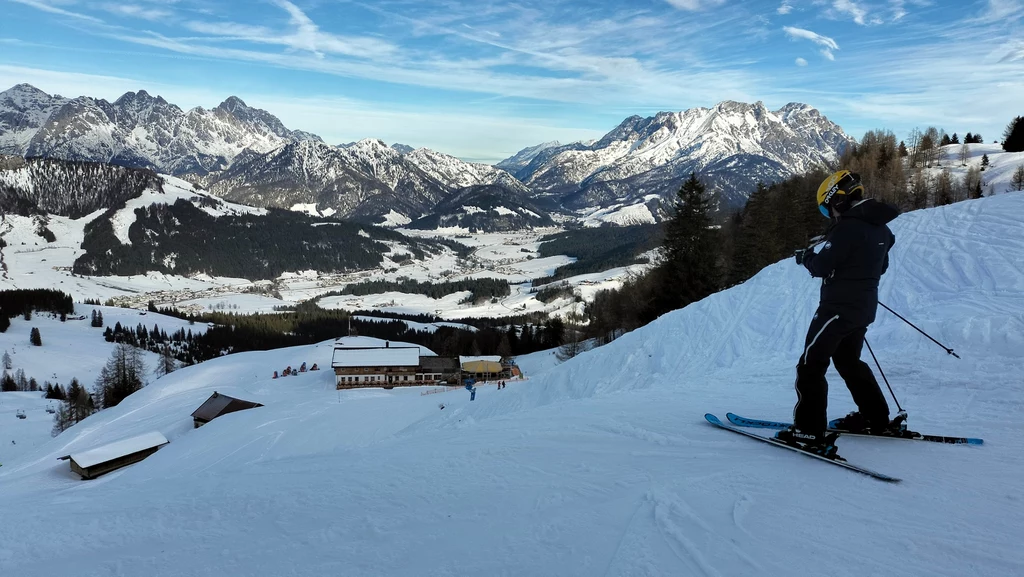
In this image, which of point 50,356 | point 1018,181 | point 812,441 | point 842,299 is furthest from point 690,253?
point 50,356

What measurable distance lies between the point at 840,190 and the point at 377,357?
5181 centimetres

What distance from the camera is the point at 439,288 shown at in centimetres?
17175

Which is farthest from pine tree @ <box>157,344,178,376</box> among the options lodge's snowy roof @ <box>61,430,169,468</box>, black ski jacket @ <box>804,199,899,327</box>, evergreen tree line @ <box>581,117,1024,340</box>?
black ski jacket @ <box>804,199,899,327</box>

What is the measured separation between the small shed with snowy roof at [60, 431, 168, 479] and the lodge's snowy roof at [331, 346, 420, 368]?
21.1 metres

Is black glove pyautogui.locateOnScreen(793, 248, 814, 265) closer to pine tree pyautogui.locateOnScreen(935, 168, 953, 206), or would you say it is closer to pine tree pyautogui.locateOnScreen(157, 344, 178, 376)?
pine tree pyautogui.locateOnScreen(935, 168, 953, 206)

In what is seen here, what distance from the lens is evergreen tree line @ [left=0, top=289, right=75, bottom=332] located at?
111 meters

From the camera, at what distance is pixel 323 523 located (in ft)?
13.9

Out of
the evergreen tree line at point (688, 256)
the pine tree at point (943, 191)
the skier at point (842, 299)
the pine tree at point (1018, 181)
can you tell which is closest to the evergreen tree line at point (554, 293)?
the pine tree at point (943, 191)

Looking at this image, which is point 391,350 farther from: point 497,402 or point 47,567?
point 47,567

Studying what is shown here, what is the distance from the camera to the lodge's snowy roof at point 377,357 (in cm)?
5103

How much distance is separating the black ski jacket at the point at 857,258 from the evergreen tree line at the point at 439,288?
150863 millimetres

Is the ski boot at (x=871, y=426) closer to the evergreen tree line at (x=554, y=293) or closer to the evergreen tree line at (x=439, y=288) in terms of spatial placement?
the evergreen tree line at (x=554, y=293)

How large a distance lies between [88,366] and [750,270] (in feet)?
346

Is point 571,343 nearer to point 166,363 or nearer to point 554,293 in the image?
point 166,363
